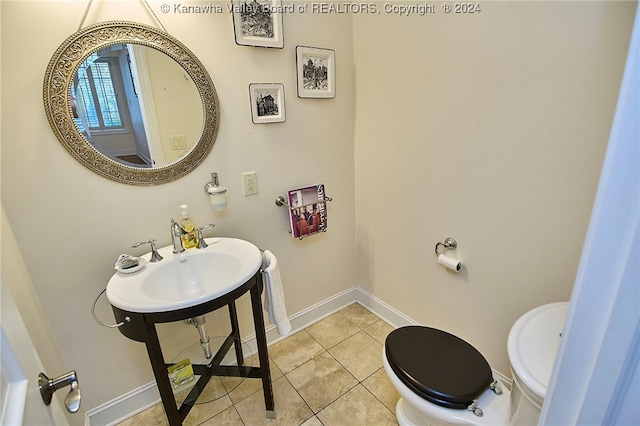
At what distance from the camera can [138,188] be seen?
1.31m

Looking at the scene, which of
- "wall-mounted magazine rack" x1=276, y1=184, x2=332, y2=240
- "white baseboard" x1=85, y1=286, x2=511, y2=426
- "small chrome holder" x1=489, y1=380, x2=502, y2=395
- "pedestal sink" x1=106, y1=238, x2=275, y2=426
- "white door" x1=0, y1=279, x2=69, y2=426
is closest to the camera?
"white door" x1=0, y1=279, x2=69, y2=426

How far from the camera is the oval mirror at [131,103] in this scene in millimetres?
1112

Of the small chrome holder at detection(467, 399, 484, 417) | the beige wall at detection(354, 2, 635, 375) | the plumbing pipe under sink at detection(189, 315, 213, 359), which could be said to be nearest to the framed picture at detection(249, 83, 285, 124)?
the beige wall at detection(354, 2, 635, 375)

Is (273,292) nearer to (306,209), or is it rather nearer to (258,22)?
(306,209)

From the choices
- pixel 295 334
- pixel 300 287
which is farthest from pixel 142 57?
pixel 295 334

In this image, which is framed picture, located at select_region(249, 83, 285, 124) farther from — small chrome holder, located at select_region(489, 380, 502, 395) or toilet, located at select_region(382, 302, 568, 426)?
small chrome holder, located at select_region(489, 380, 502, 395)

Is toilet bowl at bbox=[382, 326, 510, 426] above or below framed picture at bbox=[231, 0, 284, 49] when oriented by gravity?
below

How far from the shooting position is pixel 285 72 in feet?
5.16

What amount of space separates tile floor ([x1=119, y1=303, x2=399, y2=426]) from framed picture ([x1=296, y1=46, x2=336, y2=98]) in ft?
4.83

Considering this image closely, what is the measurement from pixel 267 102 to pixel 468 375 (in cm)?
147

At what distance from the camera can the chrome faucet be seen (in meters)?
1.33

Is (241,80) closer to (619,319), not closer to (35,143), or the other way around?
(35,143)

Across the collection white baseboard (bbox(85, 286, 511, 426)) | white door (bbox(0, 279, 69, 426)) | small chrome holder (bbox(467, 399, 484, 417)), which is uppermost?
white door (bbox(0, 279, 69, 426))

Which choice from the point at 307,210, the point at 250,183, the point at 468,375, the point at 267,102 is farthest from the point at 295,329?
the point at 267,102
